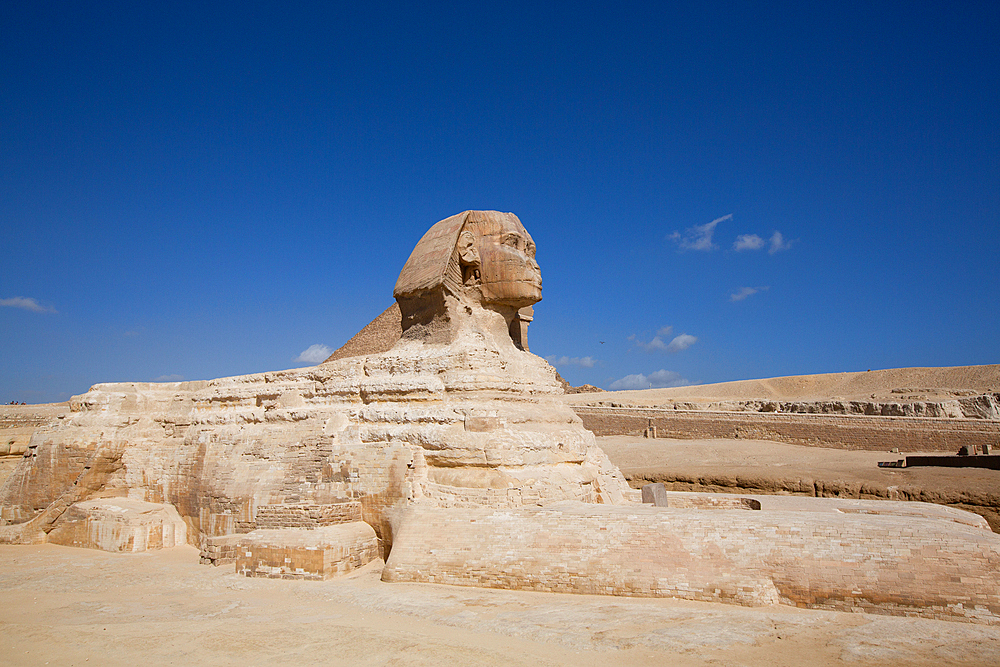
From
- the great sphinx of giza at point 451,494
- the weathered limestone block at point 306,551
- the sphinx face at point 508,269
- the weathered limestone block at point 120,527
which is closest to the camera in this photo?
the great sphinx of giza at point 451,494

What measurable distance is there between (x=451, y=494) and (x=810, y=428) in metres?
17.5

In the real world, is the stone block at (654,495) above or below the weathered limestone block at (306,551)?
above

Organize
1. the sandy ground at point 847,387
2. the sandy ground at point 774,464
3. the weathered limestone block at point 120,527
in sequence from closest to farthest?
the weathered limestone block at point 120,527, the sandy ground at point 774,464, the sandy ground at point 847,387

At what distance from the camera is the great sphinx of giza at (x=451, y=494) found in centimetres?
432

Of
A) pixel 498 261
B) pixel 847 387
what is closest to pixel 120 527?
pixel 498 261

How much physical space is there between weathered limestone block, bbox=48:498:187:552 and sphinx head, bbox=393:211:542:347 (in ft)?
14.9

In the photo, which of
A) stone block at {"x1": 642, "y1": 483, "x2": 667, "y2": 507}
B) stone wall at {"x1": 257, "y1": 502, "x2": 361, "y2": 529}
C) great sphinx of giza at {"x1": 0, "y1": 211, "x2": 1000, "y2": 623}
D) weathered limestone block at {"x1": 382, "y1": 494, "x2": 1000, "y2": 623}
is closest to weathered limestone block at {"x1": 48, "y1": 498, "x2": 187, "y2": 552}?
great sphinx of giza at {"x1": 0, "y1": 211, "x2": 1000, "y2": 623}

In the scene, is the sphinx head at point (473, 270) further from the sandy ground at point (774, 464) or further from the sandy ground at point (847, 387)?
the sandy ground at point (847, 387)

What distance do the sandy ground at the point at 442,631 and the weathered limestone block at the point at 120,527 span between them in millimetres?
2186

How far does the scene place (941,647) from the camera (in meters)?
3.40

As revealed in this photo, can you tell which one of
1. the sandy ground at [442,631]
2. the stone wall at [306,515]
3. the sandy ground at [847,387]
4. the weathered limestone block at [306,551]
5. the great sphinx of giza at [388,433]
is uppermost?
the sandy ground at [847,387]

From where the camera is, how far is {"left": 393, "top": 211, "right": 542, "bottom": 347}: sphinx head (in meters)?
7.23

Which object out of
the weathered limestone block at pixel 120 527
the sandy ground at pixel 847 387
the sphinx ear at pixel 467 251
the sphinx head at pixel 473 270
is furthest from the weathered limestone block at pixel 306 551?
the sandy ground at pixel 847 387

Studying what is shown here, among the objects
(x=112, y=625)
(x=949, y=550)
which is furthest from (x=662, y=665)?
(x=112, y=625)
